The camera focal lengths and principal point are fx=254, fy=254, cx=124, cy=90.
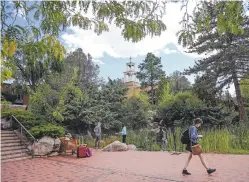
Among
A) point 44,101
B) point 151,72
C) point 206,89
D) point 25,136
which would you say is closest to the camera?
point 25,136

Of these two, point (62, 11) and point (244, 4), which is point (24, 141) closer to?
point (62, 11)

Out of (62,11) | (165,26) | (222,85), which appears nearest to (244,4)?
(165,26)

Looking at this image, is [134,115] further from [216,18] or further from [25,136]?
[216,18]

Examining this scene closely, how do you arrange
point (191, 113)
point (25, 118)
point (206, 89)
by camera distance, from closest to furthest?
point (25, 118) → point (191, 113) → point (206, 89)

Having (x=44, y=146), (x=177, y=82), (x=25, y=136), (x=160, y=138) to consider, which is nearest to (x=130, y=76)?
(x=177, y=82)

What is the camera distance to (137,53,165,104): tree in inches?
1337

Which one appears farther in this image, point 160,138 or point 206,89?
point 206,89

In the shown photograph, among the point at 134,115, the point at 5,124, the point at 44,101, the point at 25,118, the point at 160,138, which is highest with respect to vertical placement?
the point at 44,101

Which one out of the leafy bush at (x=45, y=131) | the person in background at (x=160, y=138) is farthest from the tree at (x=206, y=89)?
the leafy bush at (x=45, y=131)

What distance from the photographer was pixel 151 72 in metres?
34.2

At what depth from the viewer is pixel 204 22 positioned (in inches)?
87.7

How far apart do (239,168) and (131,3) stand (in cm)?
692

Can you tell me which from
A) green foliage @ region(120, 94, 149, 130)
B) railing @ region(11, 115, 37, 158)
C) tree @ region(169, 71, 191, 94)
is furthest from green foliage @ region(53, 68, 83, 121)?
tree @ region(169, 71, 191, 94)

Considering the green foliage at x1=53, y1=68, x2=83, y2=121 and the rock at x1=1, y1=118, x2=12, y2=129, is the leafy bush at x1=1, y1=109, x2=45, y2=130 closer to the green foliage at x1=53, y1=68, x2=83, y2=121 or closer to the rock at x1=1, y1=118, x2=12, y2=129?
the rock at x1=1, y1=118, x2=12, y2=129
